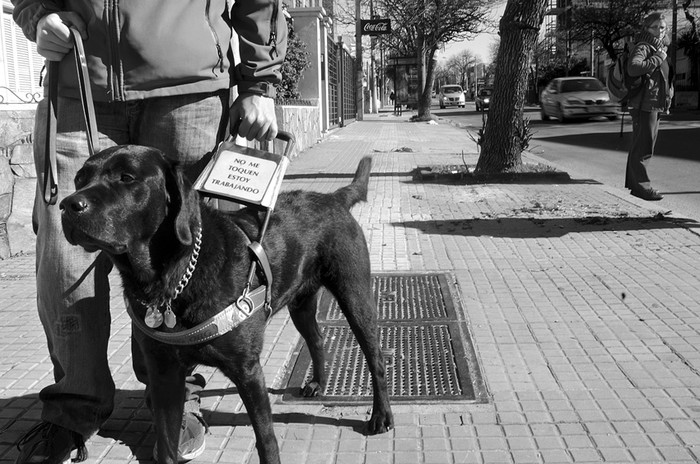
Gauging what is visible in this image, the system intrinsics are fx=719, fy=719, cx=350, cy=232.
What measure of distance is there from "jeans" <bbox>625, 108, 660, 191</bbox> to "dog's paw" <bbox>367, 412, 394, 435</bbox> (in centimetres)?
607

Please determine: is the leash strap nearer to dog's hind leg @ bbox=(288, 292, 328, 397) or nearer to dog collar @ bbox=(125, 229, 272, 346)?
dog collar @ bbox=(125, 229, 272, 346)

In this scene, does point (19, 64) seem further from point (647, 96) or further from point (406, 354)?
point (647, 96)

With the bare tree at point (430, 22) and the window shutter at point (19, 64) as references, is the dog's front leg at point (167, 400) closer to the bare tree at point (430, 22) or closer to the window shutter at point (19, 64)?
the window shutter at point (19, 64)

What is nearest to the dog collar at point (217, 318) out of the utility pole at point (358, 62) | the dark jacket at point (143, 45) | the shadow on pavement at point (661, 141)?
the dark jacket at point (143, 45)

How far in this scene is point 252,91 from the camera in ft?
9.32

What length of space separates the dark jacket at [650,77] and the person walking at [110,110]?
6161 mm

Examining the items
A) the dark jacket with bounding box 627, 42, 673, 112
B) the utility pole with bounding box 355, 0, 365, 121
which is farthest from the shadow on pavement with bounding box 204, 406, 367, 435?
the utility pole with bounding box 355, 0, 365, 121

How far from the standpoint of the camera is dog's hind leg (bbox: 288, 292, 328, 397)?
340 centimetres

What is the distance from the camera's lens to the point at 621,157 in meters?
15.2

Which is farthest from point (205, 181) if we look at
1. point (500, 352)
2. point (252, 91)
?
point (500, 352)

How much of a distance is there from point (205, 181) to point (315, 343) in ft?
4.00

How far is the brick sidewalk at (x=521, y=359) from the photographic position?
298cm

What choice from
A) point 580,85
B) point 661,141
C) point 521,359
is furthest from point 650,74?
point 580,85

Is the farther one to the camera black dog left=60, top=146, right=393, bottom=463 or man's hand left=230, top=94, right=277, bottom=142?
man's hand left=230, top=94, right=277, bottom=142
